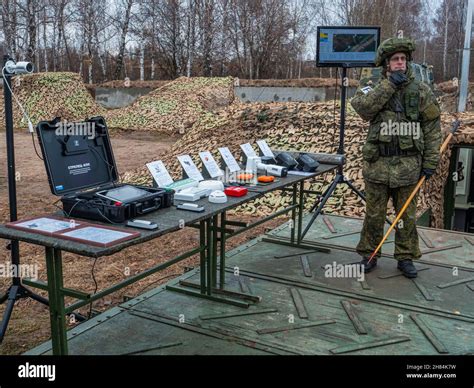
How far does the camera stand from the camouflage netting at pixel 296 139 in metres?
7.52

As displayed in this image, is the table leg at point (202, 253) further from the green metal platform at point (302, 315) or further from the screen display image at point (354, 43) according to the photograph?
the screen display image at point (354, 43)

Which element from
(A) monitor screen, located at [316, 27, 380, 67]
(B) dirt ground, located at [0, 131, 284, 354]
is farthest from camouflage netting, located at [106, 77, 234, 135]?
(A) monitor screen, located at [316, 27, 380, 67]

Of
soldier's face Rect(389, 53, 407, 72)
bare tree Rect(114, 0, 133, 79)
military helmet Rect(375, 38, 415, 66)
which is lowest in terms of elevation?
soldier's face Rect(389, 53, 407, 72)

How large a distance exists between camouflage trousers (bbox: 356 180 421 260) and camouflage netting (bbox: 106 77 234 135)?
12727 millimetres

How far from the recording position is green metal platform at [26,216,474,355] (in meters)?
3.37

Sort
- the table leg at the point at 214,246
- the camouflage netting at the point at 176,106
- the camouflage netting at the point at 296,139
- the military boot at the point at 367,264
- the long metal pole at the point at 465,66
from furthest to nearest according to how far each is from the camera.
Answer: the camouflage netting at the point at 176,106
the long metal pole at the point at 465,66
the camouflage netting at the point at 296,139
the military boot at the point at 367,264
the table leg at the point at 214,246

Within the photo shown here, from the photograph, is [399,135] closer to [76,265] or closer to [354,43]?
[354,43]

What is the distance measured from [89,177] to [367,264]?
265 centimetres

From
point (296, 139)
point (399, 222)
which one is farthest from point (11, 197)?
point (296, 139)

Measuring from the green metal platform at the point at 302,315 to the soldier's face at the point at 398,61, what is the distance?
71.0 inches

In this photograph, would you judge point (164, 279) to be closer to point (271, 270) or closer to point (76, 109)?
point (271, 270)

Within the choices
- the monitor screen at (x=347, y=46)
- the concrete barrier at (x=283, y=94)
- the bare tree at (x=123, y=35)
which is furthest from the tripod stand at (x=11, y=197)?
the bare tree at (x=123, y=35)

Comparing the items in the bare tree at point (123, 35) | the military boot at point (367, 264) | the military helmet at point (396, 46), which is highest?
the bare tree at point (123, 35)

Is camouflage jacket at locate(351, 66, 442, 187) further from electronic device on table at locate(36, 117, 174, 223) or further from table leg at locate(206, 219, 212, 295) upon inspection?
electronic device on table at locate(36, 117, 174, 223)
